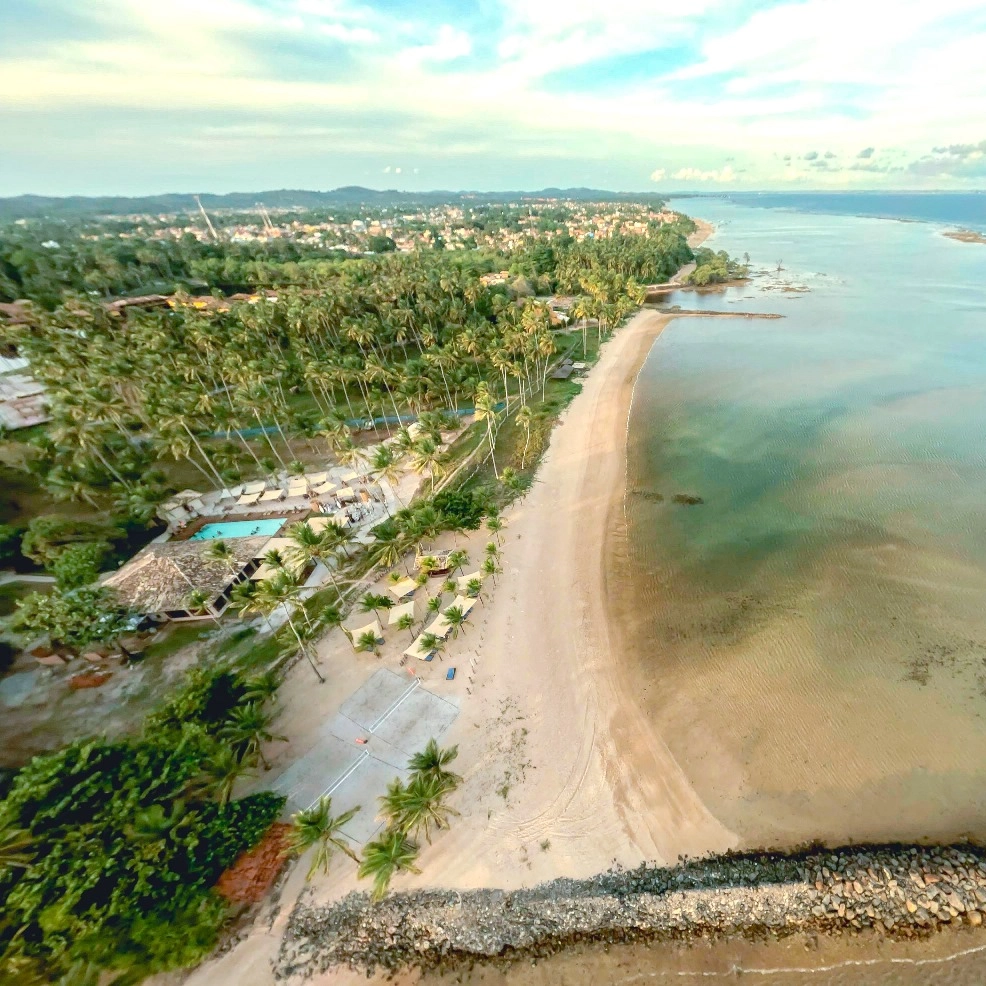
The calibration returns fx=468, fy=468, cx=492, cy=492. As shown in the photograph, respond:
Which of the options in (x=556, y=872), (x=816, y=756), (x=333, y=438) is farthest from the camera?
(x=333, y=438)

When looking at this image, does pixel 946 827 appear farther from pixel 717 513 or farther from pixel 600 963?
pixel 717 513

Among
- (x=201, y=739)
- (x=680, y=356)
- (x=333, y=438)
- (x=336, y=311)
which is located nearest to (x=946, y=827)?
(x=201, y=739)

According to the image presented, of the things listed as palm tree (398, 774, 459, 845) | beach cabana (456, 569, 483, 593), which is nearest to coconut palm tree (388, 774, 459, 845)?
palm tree (398, 774, 459, 845)

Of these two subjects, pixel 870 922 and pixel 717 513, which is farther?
pixel 717 513

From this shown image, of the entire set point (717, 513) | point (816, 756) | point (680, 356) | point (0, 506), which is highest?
point (0, 506)

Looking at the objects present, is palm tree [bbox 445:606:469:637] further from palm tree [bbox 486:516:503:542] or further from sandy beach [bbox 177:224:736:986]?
palm tree [bbox 486:516:503:542]

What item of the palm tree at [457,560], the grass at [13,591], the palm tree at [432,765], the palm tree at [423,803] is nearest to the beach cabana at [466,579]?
the palm tree at [457,560]

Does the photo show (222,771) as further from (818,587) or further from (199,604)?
(818,587)

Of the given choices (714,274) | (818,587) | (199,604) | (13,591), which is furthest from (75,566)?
(714,274)
